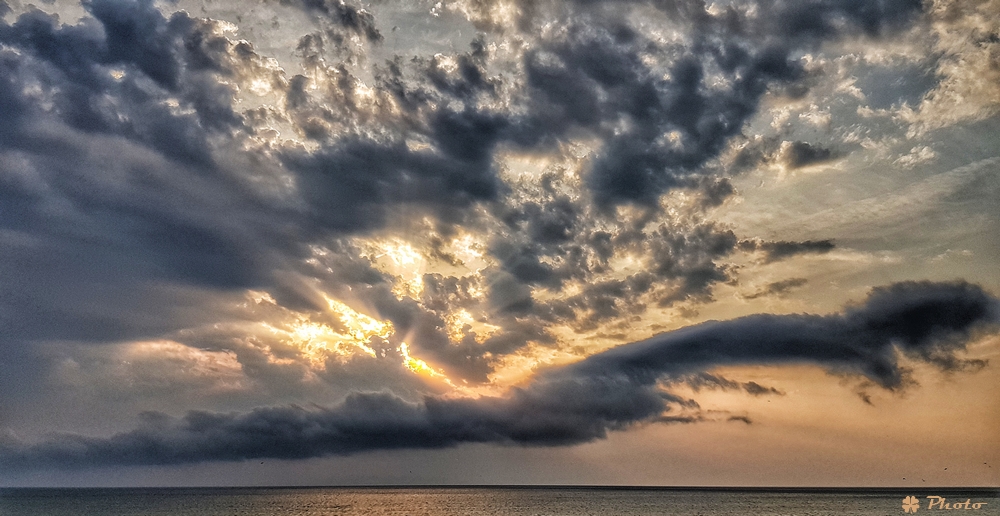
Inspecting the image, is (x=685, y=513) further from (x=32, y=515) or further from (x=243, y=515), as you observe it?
(x=32, y=515)

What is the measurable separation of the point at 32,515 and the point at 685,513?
209 m

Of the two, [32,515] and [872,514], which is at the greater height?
[872,514]

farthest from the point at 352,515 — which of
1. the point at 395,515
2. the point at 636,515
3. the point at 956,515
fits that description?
the point at 956,515

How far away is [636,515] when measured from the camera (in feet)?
572

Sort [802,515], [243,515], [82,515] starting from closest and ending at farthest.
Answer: [802,515], [243,515], [82,515]

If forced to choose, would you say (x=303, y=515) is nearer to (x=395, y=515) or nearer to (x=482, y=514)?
(x=395, y=515)

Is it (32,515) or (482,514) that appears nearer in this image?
(482,514)

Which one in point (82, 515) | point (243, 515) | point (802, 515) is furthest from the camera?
point (82, 515)

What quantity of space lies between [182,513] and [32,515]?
171 feet

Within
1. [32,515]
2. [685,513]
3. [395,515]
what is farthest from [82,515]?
[685,513]

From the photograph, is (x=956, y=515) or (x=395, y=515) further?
(x=956, y=515)

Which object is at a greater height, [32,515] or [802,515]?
[802,515]

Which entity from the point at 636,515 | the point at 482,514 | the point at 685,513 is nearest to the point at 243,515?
the point at 482,514

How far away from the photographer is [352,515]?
176 metres
